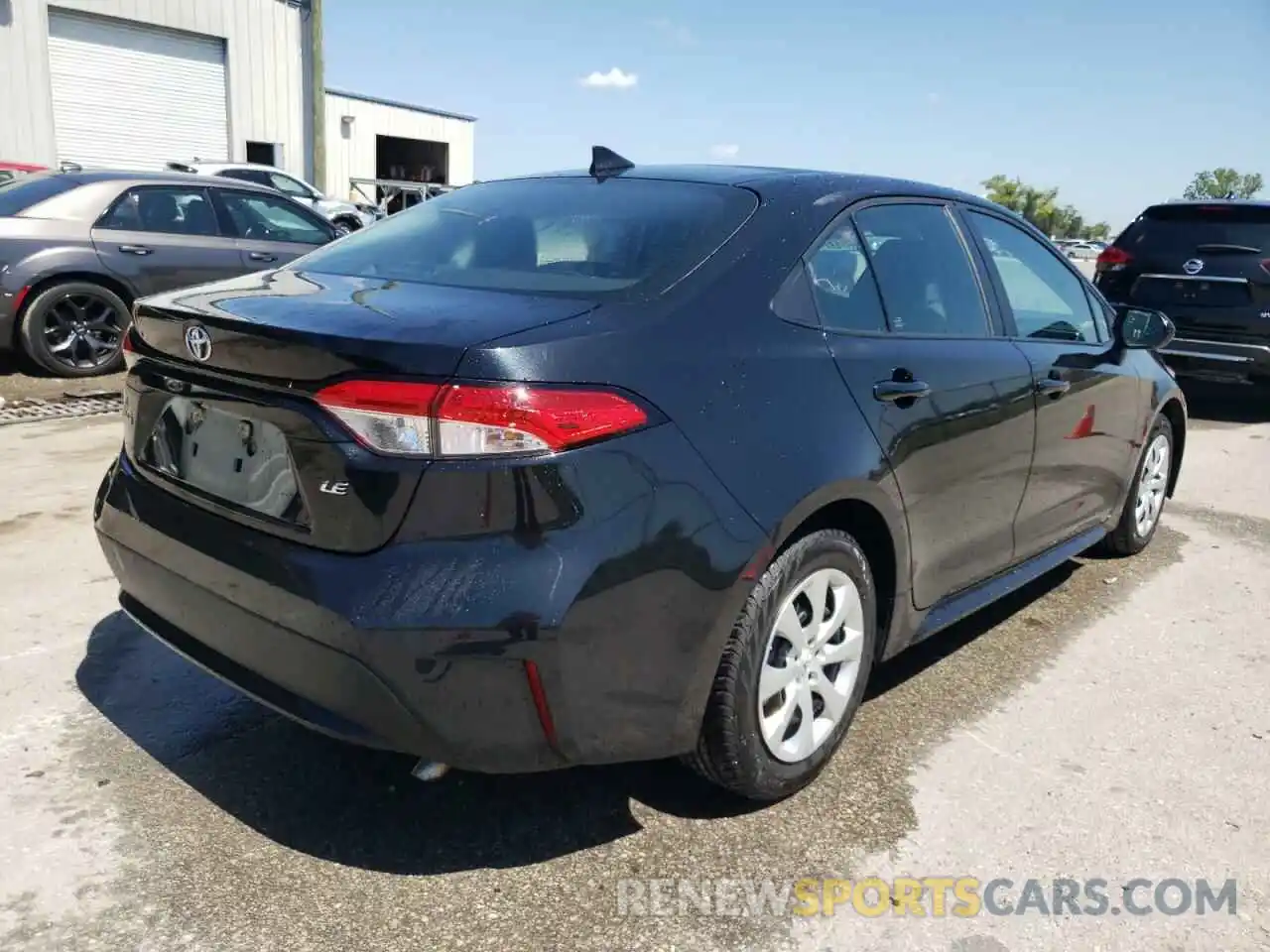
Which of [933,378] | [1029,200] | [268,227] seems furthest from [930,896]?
[1029,200]

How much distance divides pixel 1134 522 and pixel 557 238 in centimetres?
327

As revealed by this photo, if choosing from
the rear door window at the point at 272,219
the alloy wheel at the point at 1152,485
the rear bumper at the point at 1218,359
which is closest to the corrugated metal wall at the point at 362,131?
the rear door window at the point at 272,219

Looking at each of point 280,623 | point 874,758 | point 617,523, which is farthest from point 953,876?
point 280,623

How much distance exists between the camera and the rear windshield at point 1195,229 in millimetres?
8070

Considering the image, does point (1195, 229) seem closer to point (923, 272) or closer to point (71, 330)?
point (923, 272)

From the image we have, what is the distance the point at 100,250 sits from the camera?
7.65 m

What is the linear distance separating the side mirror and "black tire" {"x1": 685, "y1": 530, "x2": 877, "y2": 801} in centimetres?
225

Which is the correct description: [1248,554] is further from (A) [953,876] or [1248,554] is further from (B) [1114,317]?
(A) [953,876]

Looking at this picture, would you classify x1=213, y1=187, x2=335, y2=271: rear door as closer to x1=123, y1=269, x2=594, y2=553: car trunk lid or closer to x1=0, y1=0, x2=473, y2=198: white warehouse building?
x1=123, y1=269, x2=594, y2=553: car trunk lid

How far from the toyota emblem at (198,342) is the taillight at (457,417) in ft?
1.48

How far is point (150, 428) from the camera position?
2686mm

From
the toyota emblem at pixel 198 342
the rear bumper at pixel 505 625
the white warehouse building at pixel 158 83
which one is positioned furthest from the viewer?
the white warehouse building at pixel 158 83

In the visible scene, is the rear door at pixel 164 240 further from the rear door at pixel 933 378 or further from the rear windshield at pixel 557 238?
the rear door at pixel 933 378

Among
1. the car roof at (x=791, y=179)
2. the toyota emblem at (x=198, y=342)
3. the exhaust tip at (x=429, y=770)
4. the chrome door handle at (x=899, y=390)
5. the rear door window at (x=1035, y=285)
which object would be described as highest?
the car roof at (x=791, y=179)
